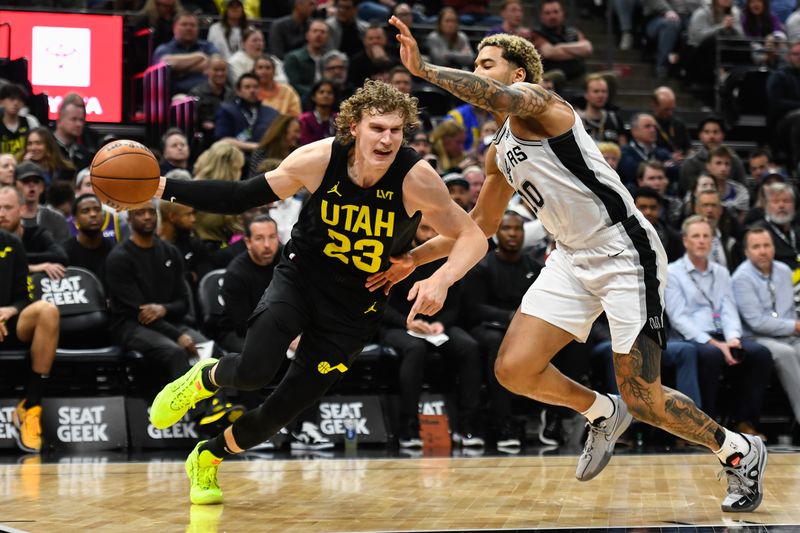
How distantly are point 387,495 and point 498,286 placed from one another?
357cm

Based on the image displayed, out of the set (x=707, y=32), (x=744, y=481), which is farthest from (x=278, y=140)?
(x=707, y=32)

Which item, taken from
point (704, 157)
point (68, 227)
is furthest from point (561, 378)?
point (704, 157)

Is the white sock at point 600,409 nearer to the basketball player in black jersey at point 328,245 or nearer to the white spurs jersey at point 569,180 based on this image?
the white spurs jersey at point 569,180

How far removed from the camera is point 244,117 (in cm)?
1177

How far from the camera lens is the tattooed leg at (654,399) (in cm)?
556

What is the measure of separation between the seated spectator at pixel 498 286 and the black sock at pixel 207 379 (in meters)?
3.72

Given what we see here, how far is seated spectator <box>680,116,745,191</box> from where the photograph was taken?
12.0 m

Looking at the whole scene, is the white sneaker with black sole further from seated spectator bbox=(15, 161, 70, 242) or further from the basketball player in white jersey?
the basketball player in white jersey

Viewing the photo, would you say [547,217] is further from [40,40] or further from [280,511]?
[40,40]

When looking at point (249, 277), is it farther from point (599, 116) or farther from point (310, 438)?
point (599, 116)

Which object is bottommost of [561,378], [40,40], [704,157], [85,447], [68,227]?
[85,447]

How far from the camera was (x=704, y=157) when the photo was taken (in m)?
12.2

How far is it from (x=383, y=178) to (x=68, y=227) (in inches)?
195

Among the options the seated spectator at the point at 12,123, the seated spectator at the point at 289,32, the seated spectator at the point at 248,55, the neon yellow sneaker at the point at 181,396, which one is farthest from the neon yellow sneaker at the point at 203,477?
the seated spectator at the point at 289,32
